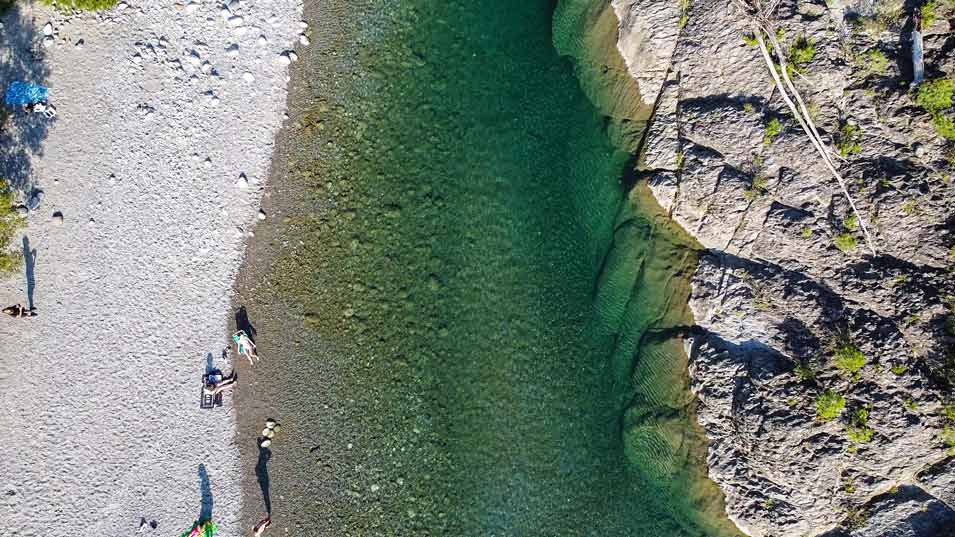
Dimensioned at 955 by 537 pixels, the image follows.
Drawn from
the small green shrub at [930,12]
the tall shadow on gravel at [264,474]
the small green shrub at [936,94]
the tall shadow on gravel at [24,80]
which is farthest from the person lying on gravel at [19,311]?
the small green shrub at [930,12]

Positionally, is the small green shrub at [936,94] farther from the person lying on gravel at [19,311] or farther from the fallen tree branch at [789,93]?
the person lying on gravel at [19,311]

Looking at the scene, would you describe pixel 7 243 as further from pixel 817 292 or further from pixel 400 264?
pixel 817 292

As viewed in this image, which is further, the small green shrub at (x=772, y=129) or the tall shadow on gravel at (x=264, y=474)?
the tall shadow on gravel at (x=264, y=474)

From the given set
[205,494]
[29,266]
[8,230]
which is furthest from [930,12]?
[8,230]

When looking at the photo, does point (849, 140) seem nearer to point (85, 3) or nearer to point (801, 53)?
point (801, 53)

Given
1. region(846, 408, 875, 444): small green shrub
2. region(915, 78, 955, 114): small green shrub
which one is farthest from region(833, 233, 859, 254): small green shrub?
region(846, 408, 875, 444): small green shrub
